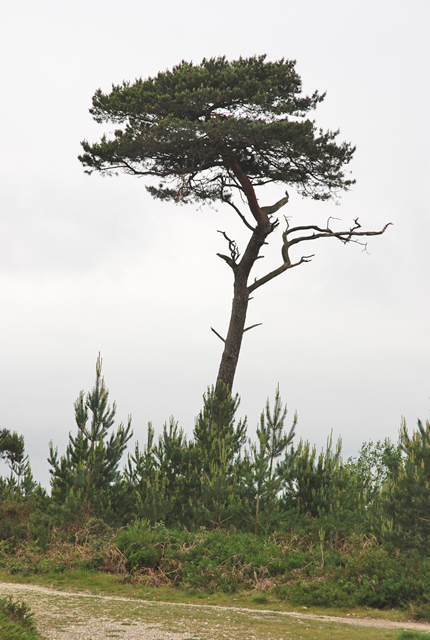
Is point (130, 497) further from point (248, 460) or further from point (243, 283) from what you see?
point (243, 283)

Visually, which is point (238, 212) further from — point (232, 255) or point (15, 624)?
point (15, 624)

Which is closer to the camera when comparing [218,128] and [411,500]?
[411,500]

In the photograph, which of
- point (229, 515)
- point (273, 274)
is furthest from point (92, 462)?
point (273, 274)

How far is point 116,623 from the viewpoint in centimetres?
807

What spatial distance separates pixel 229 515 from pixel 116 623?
5487mm

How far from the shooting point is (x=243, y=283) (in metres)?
18.7

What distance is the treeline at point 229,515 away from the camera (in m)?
10.6

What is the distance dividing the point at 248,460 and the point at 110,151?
10428 millimetres

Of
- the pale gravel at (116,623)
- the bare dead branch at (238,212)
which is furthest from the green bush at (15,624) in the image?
the bare dead branch at (238,212)

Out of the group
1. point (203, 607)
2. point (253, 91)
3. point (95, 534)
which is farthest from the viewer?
point (253, 91)

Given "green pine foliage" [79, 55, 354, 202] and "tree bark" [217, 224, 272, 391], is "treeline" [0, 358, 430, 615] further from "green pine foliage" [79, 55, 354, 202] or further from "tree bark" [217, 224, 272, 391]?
"green pine foliage" [79, 55, 354, 202]

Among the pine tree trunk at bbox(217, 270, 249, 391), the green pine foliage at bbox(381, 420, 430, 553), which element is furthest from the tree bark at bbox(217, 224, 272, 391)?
the green pine foliage at bbox(381, 420, 430, 553)

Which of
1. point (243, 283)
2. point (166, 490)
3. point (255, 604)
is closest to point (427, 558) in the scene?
point (255, 604)

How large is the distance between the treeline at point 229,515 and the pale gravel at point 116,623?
795 mm
